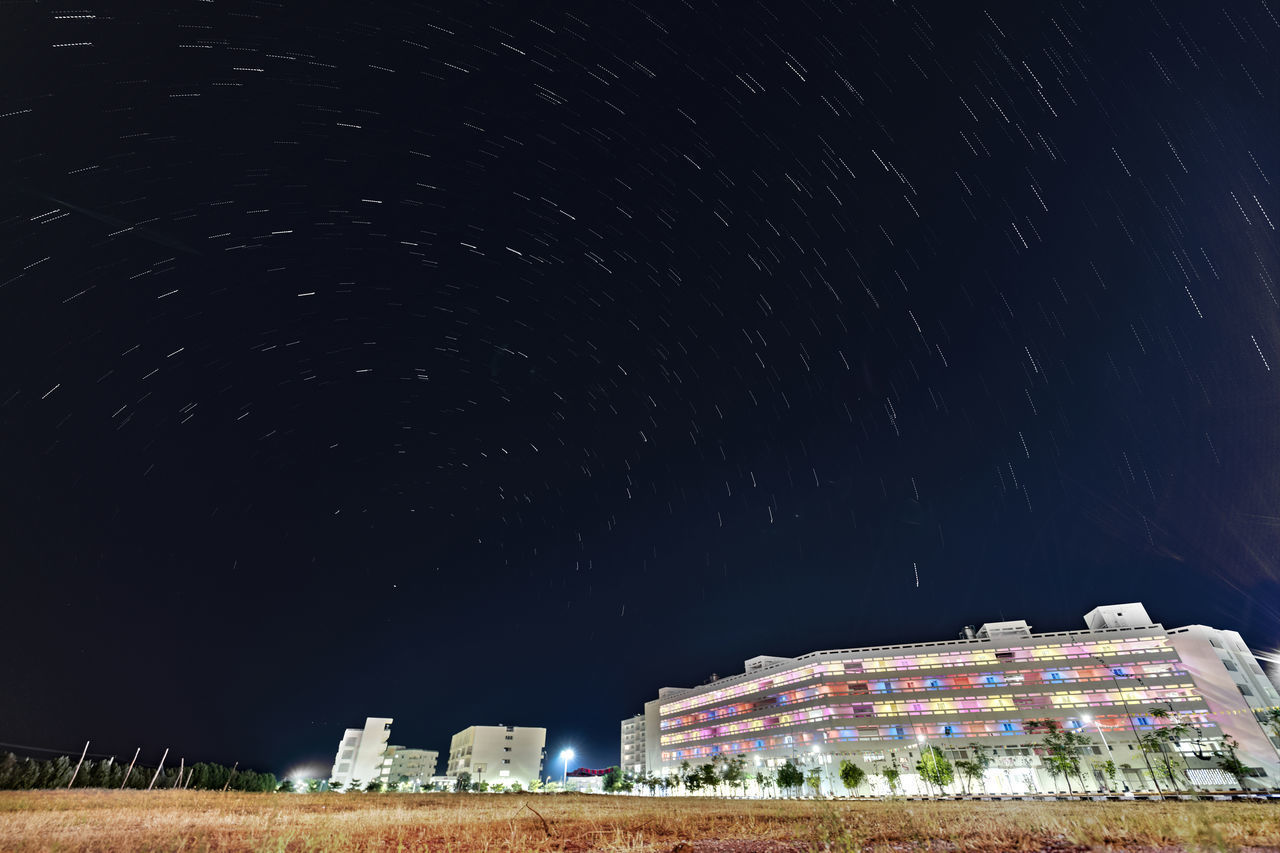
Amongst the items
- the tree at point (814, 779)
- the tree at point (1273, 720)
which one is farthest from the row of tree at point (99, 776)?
the tree at point (1273, 720)

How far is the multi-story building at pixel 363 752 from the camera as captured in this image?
166750mm

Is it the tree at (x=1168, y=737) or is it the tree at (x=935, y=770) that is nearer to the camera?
the tree at (x=1168, y=737)

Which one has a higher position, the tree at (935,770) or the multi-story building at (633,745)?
the multi-story building at (633,745)

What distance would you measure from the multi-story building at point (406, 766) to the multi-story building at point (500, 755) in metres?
18.2

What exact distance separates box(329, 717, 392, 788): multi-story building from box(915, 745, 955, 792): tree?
155680 millimetres

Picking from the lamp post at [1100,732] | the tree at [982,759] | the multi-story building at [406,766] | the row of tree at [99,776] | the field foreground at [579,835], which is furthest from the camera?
the multi-story building at [406,766]

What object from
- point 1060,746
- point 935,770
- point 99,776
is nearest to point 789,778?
point 935,770

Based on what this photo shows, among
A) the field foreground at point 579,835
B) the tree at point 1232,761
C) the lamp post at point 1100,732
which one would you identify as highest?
the lamp post at point 1100,732

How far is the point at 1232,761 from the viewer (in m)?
78.1

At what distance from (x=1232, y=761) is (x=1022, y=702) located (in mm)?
30041

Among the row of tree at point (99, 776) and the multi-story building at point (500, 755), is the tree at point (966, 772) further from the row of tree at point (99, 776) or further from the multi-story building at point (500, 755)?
the multi-story building at point (500, 755)

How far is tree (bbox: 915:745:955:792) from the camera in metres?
89.9

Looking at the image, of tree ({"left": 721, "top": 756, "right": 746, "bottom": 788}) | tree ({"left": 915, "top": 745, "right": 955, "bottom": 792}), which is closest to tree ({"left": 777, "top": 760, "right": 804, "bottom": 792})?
tree ({"left": 721, "top": 756, "right": 746, "bottom": 788})

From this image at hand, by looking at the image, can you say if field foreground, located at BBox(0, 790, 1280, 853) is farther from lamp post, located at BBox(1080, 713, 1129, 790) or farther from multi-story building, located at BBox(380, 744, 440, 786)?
multi-story building, located at BBox(380, 744, 440, 786)
